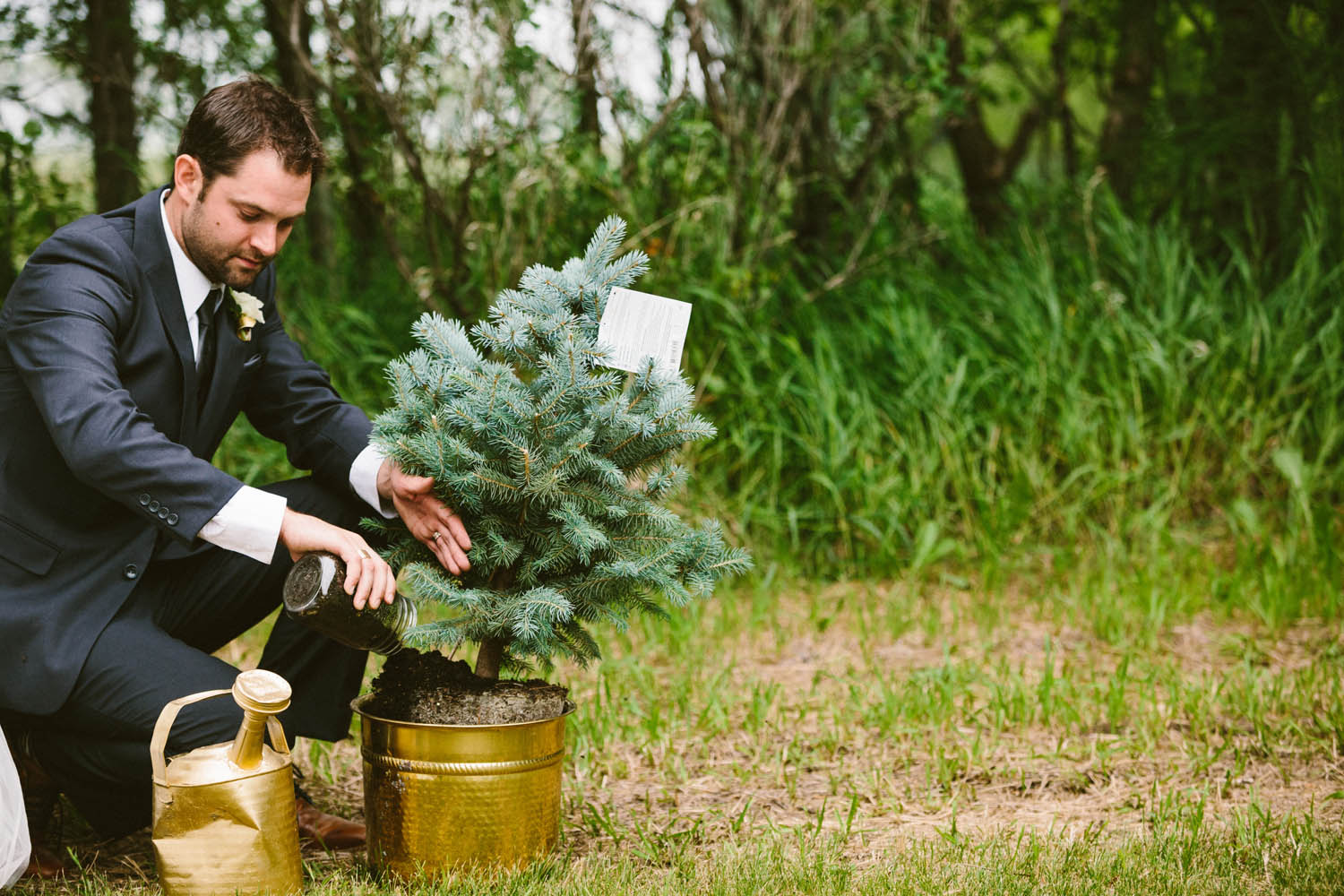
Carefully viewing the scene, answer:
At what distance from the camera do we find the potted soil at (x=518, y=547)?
228 centimetres

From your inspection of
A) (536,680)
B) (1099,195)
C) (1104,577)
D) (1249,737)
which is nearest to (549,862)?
(536,680)

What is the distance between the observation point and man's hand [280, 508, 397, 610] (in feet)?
7.32

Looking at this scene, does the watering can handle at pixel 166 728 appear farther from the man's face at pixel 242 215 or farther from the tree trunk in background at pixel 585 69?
the tree trunk in background at pixel 585 69

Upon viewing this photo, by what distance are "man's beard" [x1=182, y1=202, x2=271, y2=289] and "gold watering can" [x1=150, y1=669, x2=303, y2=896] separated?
90 centimetres

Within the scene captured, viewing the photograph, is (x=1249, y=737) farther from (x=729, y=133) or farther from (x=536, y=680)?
(x=729, y=133)

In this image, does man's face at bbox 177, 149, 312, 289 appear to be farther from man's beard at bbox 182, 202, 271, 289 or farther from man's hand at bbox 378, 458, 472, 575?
man's hand at bbox 378, 458, 472, 575

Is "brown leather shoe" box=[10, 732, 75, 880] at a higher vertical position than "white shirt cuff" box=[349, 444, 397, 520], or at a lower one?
lower

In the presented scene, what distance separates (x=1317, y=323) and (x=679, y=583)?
13.9 feet

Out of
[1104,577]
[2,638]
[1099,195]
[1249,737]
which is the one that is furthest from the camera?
[1099,195]

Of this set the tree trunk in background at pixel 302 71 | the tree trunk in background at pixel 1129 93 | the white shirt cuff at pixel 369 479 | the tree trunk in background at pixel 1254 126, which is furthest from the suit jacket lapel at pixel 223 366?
the tree trunk in background at pixel 1129 93

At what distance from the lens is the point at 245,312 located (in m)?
2.66

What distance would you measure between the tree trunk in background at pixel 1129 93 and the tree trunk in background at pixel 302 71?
15.0ft

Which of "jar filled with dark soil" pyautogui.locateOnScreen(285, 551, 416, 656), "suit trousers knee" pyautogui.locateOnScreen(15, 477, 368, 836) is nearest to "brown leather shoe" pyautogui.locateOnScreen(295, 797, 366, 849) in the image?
"suit trousers knee" pyautogui.locateOnScreen(15, 477, 368, 836)

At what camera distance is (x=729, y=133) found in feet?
17.5
